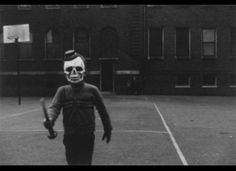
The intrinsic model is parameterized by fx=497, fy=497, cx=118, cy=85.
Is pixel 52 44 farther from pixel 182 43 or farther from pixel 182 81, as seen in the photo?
pixel 182 81

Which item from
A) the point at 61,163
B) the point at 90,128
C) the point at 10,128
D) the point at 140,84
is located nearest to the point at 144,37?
the point at 140,84

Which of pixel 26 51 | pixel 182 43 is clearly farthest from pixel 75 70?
pixel 26 51

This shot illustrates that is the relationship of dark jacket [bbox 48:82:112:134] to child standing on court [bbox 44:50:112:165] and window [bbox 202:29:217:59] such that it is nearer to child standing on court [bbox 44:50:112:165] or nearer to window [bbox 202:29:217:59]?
child standing on court [bbox 44:50:112:165]

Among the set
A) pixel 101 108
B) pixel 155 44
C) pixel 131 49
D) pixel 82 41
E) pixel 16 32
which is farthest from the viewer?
pixel 82 41

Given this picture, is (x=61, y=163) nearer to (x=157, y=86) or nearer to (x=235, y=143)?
(x=235, y=143)

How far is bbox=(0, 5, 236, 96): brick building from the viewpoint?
120 ft

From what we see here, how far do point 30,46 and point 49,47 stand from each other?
1621 mm

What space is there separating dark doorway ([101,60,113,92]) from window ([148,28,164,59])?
122 inches

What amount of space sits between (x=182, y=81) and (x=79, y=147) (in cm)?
3164

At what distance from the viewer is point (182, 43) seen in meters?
37.2

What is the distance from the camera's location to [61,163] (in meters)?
9.28

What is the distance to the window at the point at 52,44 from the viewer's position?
38.0 m
